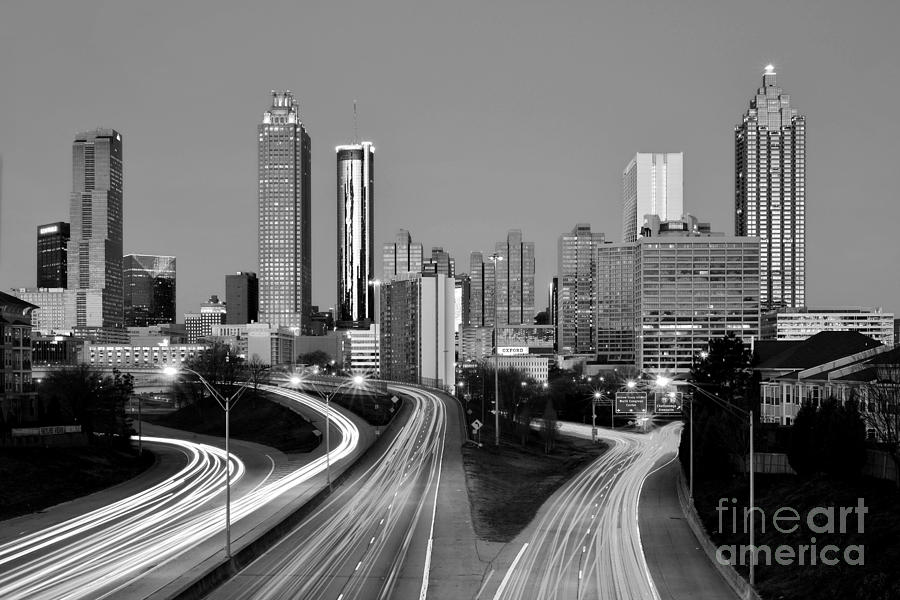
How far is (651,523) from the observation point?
50562 millimetres

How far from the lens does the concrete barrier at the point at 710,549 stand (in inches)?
1329

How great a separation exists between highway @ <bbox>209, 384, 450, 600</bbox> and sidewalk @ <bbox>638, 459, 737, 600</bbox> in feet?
33.1

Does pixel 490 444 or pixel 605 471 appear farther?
pixel 490 444

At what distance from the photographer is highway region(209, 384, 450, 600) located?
3356cm

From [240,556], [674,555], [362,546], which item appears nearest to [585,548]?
[674,555]

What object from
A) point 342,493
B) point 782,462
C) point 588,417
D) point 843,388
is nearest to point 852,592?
point 782,462

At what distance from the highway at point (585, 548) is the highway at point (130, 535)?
14823 mm

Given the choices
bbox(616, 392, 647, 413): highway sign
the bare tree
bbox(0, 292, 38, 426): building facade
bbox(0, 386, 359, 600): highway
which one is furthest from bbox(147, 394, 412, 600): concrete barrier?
bbox(0, 292, 38, 426): building facade

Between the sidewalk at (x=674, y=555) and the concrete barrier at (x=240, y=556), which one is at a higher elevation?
the concrete barrier at (x=240, y=556)

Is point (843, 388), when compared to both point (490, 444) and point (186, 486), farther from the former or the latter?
point (186, 486)

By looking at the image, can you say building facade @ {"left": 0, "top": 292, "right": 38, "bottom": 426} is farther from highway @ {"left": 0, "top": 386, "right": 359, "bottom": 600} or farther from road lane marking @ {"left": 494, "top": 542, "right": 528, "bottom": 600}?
road lane marking @ {"left": 494, "top": 542, "right": 528, "bottom": 600}

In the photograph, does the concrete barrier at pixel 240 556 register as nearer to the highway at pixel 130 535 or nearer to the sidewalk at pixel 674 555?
the highway at pixel 130 535

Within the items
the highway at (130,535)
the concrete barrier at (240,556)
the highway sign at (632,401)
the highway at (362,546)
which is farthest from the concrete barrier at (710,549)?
the highway at (130,535)

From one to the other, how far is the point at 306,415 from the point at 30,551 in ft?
215
